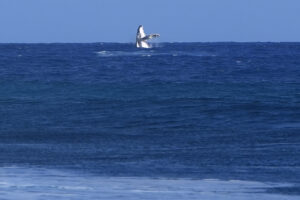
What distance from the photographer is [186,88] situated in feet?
130

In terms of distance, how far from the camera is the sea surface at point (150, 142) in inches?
597

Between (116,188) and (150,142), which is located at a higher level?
(116,188)

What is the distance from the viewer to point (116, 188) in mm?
15047

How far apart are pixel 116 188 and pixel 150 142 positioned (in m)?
6.24

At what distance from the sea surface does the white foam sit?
0.05 ft

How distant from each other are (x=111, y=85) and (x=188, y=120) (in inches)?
627

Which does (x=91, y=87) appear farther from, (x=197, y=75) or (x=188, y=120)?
(x=188, y=120)

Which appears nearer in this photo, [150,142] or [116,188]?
[116,188]
